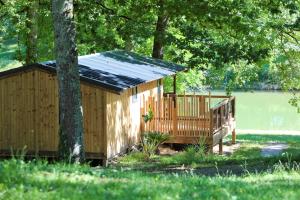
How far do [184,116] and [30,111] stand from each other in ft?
18.4

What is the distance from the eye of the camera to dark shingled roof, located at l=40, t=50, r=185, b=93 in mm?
16438

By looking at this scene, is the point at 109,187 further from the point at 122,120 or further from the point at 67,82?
the point at 122,120

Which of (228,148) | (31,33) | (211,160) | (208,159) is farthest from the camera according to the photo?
(31,33)

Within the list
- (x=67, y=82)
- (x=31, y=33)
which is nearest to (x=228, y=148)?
(x=31, y=33)

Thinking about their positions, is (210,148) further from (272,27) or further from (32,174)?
(32,174)

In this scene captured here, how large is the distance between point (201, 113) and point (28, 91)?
6254 millimetres

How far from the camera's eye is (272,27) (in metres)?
22.6

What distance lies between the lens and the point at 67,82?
463 inches

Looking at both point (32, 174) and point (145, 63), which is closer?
point (32, 174)

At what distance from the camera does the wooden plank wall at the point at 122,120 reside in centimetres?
1693

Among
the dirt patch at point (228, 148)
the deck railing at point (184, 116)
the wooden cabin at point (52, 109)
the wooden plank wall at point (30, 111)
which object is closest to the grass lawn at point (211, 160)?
the dirt patch at point (228, 148)

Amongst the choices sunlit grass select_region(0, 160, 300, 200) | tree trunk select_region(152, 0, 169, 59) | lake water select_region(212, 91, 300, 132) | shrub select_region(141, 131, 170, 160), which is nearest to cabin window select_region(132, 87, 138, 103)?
shrub select_region(141, 131, 170, 160)

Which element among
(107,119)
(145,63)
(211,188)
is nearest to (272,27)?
(145,63)

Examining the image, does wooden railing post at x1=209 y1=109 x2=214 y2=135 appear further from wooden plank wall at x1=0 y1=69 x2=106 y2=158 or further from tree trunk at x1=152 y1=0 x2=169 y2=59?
wooden plank wall at x1=0 y1=69 x2=106 y2=158
